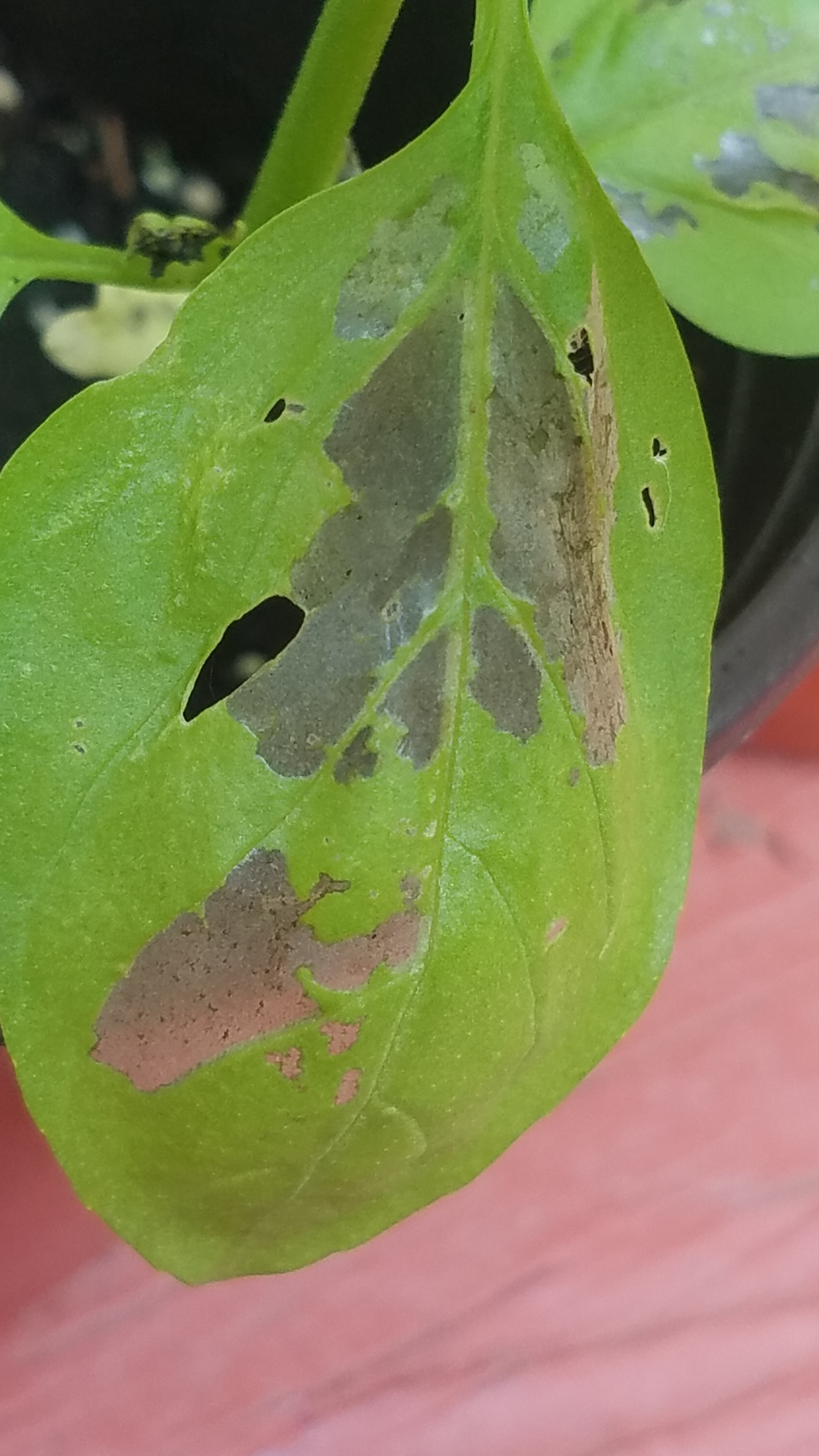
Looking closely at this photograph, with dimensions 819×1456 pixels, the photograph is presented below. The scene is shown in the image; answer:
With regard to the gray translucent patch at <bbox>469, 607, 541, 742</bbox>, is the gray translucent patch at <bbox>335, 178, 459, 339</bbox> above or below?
above

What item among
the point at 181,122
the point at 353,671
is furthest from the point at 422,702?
the point at 181,122

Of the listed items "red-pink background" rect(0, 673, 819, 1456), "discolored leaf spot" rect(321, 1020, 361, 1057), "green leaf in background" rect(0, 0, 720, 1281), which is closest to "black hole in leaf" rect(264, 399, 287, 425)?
"green leaf in background" rect(0, 0, 720, 1281)

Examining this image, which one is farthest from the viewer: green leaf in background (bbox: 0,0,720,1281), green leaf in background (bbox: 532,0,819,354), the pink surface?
the pink surface

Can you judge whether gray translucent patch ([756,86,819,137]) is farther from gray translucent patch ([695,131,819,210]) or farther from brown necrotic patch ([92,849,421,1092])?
brown necrotic patch ([92,849,421,1092])

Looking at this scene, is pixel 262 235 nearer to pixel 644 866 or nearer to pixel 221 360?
pixel 221 360

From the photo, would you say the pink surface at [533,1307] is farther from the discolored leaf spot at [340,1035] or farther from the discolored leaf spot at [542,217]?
the discolored leaf spot at [542,217]

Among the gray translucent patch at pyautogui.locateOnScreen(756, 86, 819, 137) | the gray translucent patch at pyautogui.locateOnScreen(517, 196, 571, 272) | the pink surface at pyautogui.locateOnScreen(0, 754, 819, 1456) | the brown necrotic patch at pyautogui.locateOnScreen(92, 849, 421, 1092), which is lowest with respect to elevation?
the pink surface at pyautogui.locateOnScreen(0, 754, 819, 1456)

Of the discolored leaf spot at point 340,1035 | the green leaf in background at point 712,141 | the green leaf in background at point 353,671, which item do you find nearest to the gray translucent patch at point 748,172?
the green leaf in background at point 712,141
